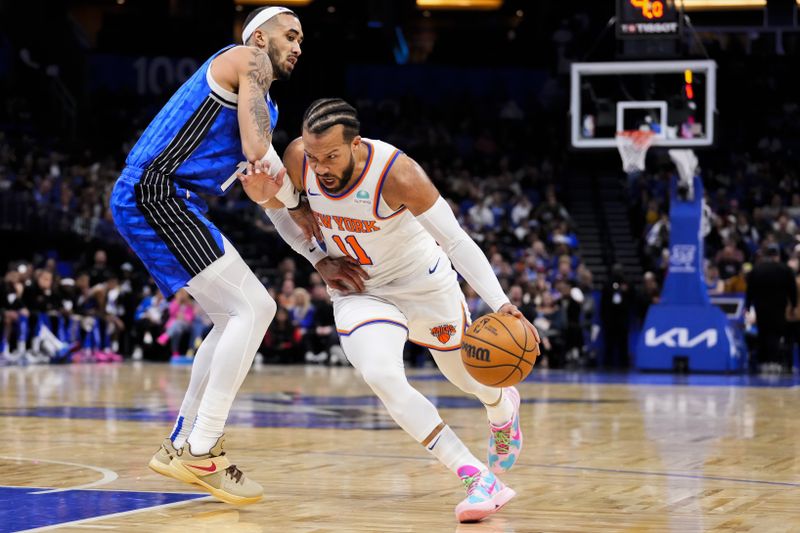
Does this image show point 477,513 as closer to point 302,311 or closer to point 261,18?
point 261,18

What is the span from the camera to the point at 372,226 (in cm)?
553

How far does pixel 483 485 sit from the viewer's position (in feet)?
16.6

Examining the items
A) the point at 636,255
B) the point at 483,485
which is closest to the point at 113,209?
the point at 483,485

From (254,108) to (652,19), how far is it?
36.8 feet

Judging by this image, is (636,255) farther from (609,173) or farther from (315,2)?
(315,2)

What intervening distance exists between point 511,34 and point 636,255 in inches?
409

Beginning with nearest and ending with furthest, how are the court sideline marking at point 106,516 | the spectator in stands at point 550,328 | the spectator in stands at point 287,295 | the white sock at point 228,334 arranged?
1. the court sideline marking at point 106,516
2. the white sock at point 228,334
3. the spectator in stands at point 550,328
4. the spectator in stands at point 287,295

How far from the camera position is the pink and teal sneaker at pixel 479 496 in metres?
4.91

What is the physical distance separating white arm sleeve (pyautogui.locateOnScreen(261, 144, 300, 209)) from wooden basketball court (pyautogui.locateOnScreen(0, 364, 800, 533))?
133cm

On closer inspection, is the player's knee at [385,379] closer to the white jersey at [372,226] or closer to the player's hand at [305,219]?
the white jersey at [372,226]

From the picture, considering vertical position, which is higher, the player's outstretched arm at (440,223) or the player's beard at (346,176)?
the player's beard at (346,176)

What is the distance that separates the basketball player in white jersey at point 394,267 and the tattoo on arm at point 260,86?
18 cm

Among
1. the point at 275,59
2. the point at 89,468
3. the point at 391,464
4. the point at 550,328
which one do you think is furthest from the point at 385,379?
the point at 550,328

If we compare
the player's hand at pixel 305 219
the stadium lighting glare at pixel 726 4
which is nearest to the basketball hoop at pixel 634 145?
the player's hand at pixel 305 219
